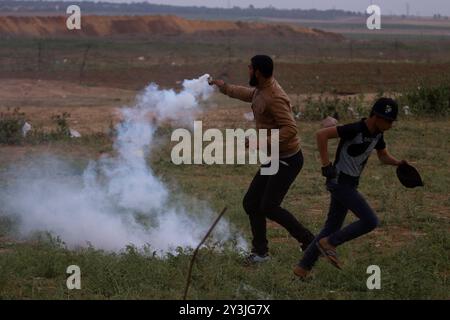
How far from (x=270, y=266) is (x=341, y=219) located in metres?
0.70

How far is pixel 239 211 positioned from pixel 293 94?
53.8ft

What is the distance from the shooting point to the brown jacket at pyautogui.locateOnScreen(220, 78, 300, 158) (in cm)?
646

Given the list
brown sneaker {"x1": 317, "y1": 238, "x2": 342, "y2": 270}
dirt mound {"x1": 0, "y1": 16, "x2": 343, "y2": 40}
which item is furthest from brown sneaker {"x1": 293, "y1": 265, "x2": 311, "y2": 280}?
dirt mound {"x1": 0, "y1": 16, "x2": 343, "y2": 40}

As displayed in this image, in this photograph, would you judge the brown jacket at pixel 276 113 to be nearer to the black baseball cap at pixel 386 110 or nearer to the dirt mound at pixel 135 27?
the black baseball cap at pixel 386 110

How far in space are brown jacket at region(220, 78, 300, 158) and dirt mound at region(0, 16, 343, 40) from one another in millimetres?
60012

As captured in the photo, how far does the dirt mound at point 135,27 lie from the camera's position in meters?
66.8

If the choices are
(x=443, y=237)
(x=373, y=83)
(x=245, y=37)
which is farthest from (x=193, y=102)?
(x=245, y=37)

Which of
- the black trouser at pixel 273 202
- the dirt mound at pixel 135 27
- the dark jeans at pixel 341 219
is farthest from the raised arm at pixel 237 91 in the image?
the dirt mound at pixel 135 27

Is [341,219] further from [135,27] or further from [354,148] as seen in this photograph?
[135,27]

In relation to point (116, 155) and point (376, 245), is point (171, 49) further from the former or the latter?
point (376, 245)

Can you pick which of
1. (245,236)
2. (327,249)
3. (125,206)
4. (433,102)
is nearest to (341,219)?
(327,249)

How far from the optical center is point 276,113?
6.46 meters

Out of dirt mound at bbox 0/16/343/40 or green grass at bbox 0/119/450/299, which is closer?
green grass at bbox 0/119/450/299

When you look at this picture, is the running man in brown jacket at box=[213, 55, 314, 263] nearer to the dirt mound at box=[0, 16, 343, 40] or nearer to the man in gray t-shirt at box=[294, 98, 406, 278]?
the man in gray t-shirt at box=[294, 98, 406, 278]
